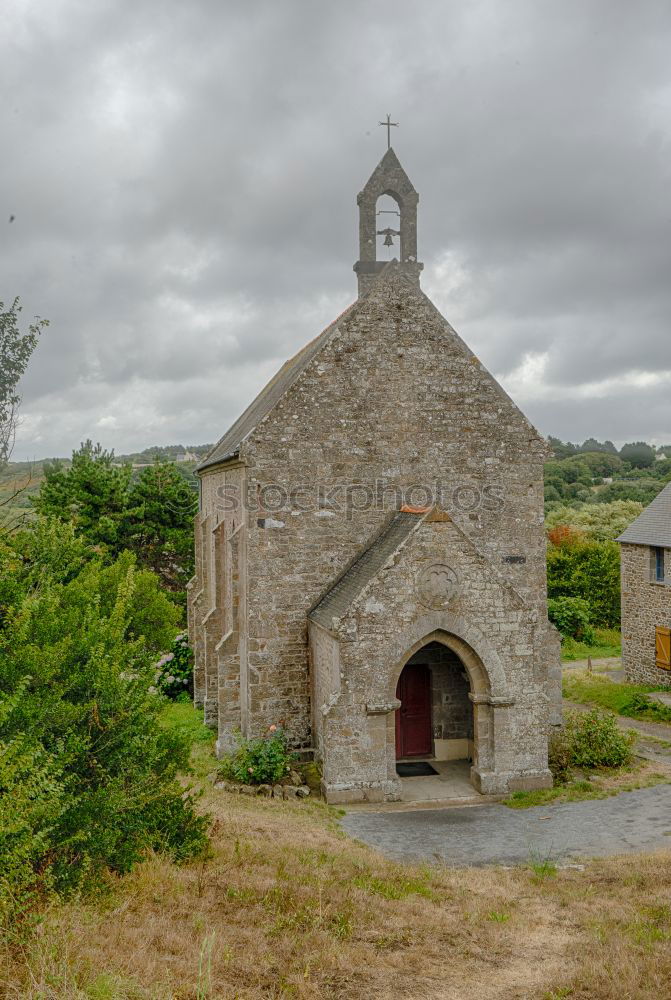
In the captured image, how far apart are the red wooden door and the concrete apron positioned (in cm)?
81

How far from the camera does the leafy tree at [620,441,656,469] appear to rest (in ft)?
319

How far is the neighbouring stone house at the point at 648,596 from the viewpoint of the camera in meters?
24.1

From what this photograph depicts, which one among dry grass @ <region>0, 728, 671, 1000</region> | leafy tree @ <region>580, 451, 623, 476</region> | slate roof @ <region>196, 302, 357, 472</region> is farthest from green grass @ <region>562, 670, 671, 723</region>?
leafy tree @ <region>580, 451, 623, 476</region>

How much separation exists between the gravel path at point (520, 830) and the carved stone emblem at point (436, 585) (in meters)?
3.72

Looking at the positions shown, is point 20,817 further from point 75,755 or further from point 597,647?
point 597,647

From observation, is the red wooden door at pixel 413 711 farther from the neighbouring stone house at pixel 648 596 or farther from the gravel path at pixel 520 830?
the neighbouring stone house at pixel 648 596

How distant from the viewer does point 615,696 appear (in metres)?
23.2

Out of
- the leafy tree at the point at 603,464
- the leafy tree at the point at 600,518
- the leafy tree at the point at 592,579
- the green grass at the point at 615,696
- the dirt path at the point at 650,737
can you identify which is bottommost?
the dirt path at the point at 650,737

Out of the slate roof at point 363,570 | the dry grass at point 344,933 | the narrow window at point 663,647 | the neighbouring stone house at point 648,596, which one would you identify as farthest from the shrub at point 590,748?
the neighbouring stone house at point 648,596

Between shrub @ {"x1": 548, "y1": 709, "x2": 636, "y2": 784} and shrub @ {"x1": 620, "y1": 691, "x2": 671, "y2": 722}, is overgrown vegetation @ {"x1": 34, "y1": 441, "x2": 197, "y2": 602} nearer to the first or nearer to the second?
shrub @ {"x1": 620, "y1": 691, "x2": 671, "y2": 722}

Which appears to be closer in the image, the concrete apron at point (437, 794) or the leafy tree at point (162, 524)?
the concrete apron at point (437, 794)

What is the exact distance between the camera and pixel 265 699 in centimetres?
1530

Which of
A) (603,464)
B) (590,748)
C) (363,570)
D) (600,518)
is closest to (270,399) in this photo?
(363,570)

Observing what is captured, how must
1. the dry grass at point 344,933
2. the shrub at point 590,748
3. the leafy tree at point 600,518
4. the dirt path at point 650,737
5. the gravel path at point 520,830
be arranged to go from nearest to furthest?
the dry grass at point 344,933, the gravel path at point 520,830, the shrub at point 590,748, the dirt path at point 650,737, the leafy tree at point 600,518
